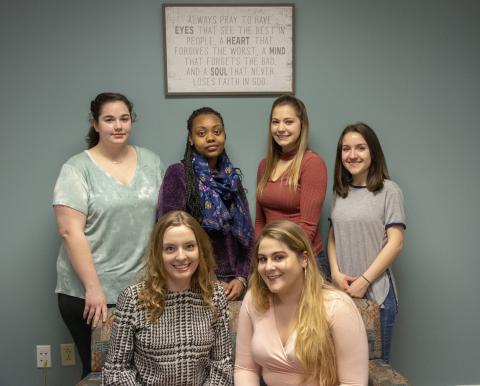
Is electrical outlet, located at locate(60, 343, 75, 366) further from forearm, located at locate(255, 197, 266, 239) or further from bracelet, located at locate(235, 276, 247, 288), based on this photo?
forearm, located at locate(255, 197, 266, 239)

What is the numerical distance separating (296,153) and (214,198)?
0.42 m

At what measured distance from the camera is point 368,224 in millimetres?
2018

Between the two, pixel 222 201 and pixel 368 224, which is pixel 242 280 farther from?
pixel 368 224

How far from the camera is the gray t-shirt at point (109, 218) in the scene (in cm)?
194

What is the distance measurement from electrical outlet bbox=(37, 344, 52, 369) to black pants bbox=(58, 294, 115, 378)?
1.33 feet

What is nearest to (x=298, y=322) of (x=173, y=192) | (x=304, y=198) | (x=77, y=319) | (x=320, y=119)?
(x=304, y=198)

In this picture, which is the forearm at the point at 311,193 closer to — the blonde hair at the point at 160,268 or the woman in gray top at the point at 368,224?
the woman in gray top at the point at 368,224

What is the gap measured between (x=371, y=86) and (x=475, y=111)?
1.85ft

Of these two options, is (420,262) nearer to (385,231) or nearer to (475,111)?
(385,231)

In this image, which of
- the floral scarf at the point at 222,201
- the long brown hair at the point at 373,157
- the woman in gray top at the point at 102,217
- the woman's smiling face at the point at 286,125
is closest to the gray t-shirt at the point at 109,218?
the woman in gray top at the point at 102,217

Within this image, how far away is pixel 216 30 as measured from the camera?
2.31 m

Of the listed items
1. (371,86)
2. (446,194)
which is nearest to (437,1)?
(371,86)

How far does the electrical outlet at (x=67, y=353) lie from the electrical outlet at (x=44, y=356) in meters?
0.06

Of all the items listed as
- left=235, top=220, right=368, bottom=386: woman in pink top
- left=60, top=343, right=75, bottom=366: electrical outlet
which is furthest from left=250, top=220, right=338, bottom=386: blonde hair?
left=60, top=343, right=75, bottom=366: electrical outlet
